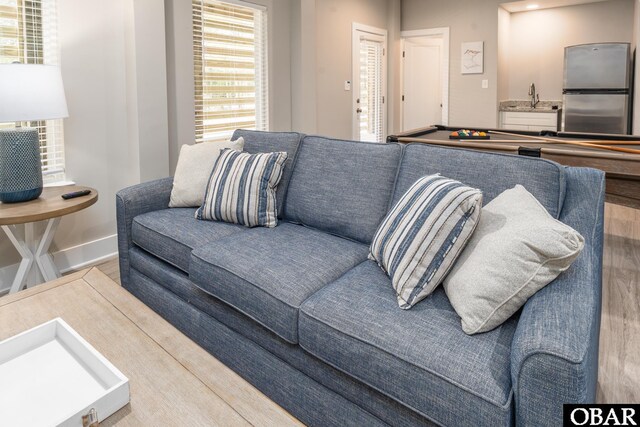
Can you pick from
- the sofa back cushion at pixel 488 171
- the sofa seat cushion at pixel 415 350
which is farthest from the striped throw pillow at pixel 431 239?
the sofa back cushion at pixel 488 171

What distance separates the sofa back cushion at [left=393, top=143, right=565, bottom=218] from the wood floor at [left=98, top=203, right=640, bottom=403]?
0.83m

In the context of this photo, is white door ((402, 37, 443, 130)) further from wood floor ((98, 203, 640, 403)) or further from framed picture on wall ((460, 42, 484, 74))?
wood floor ((98, 203, 640, 403))

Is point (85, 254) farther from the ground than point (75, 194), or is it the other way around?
point (75, 194)

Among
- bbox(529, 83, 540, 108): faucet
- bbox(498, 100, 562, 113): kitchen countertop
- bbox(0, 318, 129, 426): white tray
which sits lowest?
bbox(0, 318, 129, 426): white tray

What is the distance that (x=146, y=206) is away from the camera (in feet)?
8.23

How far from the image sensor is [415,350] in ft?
4.00

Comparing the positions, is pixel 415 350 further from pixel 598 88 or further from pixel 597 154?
pixel 598 88

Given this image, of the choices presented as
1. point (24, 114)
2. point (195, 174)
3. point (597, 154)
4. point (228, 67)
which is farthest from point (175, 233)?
point (228, 67)

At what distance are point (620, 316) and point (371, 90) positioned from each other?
4790 millimetres

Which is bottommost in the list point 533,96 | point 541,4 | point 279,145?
point 279,145

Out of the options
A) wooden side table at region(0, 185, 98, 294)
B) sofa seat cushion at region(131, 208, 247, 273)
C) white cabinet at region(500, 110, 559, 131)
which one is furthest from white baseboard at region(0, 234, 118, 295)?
white cabinet at region(500, 110, 559, 131)

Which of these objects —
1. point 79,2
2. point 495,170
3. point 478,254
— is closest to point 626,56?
point 495,170

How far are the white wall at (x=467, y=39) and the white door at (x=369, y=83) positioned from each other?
0.69m

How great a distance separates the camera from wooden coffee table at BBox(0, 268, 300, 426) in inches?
41.1
